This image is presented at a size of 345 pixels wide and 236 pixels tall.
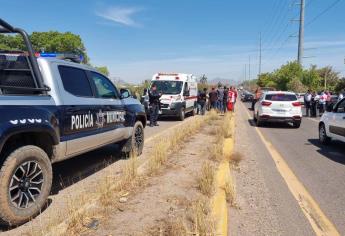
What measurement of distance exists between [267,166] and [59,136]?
4.91m

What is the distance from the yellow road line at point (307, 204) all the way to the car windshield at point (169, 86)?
12.2m

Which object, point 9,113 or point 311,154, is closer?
point 9,113

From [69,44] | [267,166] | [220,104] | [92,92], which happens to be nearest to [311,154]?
[267,166]

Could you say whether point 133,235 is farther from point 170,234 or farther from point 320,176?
point 320,176

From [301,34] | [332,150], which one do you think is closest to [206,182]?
[332,150]

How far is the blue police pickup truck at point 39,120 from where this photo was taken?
4.64 m

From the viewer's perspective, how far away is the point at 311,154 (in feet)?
35.3

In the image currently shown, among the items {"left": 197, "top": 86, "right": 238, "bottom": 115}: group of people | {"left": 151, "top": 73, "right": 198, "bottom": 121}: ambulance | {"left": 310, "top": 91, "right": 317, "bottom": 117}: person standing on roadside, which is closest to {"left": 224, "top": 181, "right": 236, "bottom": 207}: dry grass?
{"left": 151, "top": 73, "right": 198, "bottom": 121}: ambulance

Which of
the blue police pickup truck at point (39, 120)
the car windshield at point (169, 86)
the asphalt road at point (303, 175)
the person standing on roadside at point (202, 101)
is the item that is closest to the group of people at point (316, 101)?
the person standing on roadside at point (202, 101)

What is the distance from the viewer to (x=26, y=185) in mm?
4938

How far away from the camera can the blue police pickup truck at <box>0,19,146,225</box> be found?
4.64 metres

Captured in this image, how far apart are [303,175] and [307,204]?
6.92 ft

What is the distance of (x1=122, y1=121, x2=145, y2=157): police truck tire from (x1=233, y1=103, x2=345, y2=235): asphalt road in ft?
8.61

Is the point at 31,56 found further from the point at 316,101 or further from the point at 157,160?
the point at 316,101
